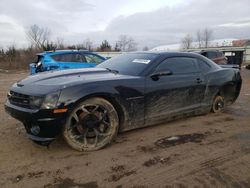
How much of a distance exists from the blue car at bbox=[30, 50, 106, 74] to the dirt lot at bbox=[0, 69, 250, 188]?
5.48m

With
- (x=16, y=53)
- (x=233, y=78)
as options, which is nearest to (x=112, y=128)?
(x=233, y=78)

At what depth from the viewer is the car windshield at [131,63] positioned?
15.0 feet

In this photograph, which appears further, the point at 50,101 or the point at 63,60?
the point at 63,60

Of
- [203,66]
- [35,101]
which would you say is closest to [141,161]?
[35,101]

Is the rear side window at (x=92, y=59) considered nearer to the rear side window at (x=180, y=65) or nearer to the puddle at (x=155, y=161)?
the rear side window at (x=180, y=65)

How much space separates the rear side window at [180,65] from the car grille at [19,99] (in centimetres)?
225

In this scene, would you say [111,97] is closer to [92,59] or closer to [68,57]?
[68,57]

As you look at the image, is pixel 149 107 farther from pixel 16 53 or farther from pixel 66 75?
pixel 16 53

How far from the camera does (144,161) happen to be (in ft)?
11.3

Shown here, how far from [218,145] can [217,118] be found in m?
1.66

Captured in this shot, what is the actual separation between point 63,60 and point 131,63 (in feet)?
20.0

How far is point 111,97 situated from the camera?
3951mm

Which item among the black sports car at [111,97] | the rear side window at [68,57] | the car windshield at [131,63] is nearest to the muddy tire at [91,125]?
the black sports car at [111,97]

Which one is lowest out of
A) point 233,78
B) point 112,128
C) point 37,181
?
point 37,181
